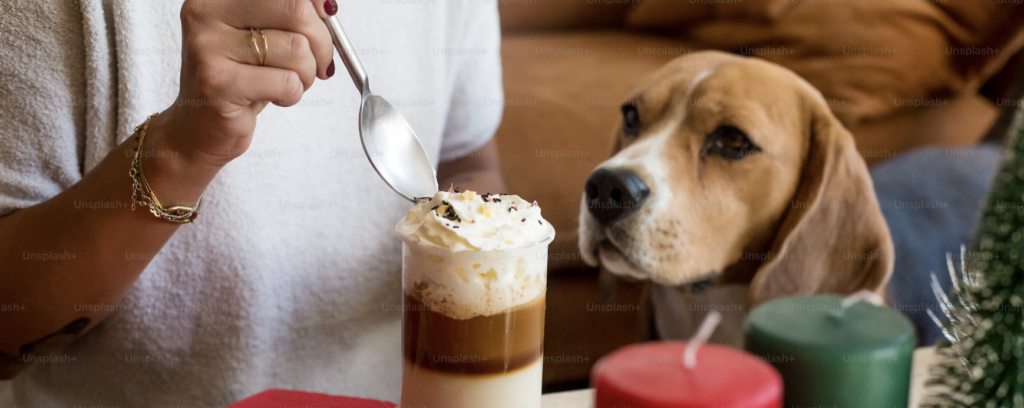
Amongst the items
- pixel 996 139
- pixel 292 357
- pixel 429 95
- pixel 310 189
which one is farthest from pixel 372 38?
pixel 996 139

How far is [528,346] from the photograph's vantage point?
0.56 meters

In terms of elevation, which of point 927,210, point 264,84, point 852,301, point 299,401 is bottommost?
point 299,401

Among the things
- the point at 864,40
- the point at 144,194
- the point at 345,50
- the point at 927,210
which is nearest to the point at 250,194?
the point at 144,194

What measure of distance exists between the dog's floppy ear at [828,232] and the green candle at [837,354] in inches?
16.7

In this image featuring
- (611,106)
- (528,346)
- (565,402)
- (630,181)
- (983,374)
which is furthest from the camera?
(611,106)

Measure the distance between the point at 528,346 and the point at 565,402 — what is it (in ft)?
0.58

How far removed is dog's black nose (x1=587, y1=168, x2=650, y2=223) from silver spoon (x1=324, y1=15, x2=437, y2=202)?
8.2 inches

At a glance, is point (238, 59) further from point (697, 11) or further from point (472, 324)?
point (697, 11)

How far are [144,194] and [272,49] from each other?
22cm

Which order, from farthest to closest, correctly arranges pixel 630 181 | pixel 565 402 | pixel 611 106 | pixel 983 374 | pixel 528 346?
pixel 611 106 < pixel 630 181 < pixel 565 402 < pixel 528 346 < pixel 983 374

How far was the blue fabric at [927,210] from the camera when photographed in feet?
3.13

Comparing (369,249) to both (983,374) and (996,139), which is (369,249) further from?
(996,139)

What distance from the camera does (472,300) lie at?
0.51 meters

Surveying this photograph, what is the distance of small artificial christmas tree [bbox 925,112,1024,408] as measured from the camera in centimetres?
43
